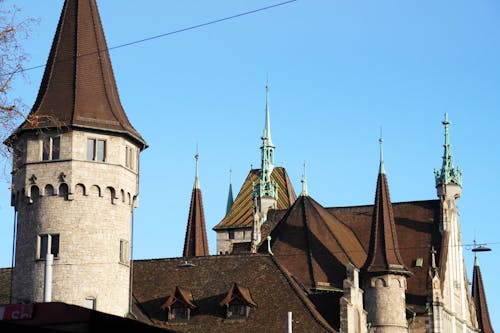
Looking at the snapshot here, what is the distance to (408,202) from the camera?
75.1m

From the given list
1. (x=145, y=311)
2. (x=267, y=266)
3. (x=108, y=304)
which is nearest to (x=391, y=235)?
(x=267, y=266)

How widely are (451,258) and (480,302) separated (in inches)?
705

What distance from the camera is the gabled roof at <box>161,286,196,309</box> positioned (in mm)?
48500

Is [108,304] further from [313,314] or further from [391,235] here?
[391,235]

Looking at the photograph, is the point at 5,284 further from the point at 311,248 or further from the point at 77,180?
the point at 311,248

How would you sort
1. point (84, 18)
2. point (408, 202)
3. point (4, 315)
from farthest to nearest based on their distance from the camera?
point (408, 202) → point (84, 18) → point (4, 315)

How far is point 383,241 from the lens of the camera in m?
59.8

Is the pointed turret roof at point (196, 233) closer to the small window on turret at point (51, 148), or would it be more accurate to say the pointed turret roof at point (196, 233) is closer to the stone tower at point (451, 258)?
the stone tower at point (451, 258)

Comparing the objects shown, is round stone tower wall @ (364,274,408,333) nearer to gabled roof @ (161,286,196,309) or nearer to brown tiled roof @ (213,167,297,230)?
gabled roof @ (161,286,196,309)

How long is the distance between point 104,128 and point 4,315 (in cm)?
2813

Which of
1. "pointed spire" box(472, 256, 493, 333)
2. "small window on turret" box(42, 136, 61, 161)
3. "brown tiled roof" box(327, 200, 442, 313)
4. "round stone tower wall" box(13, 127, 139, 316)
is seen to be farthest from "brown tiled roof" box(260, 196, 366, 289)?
"pointed spire" box(472, 256, 493, 333)

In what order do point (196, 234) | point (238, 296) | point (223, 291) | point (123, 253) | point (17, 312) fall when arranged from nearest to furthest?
point (17, 312), point (123, 253), point (238, 296), point (223, 291), point (196, 234)

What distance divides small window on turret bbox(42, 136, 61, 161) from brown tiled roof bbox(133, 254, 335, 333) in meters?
8.94

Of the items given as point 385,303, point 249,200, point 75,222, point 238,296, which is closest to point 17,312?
point 75,222
